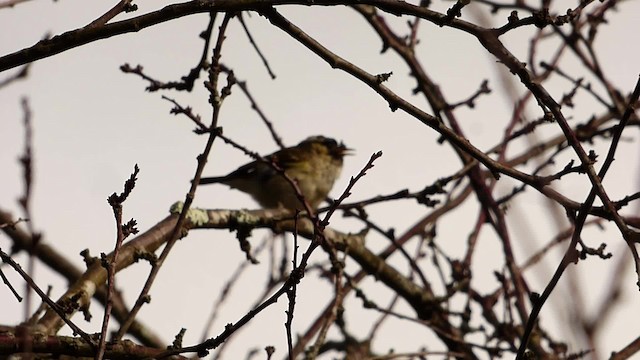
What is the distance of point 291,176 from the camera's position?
28.1 feet

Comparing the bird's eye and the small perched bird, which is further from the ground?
the bird's eye

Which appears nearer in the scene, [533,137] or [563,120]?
[563,120]

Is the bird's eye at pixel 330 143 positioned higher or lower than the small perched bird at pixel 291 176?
higher

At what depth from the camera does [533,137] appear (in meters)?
3.57

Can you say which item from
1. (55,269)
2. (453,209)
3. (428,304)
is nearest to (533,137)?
(428,304)

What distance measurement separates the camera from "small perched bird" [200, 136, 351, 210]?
8188mm

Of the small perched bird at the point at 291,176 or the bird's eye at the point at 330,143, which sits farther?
the bird's eye at the point at 330,143

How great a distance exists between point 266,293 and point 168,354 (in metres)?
3.34

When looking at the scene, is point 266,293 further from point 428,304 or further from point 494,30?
point 494,30

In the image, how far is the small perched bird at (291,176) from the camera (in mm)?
8188

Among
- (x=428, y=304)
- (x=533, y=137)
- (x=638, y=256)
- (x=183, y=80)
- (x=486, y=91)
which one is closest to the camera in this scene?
(x=638, y=256)

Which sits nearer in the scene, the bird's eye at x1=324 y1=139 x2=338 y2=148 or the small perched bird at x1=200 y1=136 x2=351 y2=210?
the small perched bird at x1=200 y1=136 x2=351 y2=210

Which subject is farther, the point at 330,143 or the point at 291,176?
the point at 330,143

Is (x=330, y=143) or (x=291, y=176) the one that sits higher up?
(x=330, y=143)
